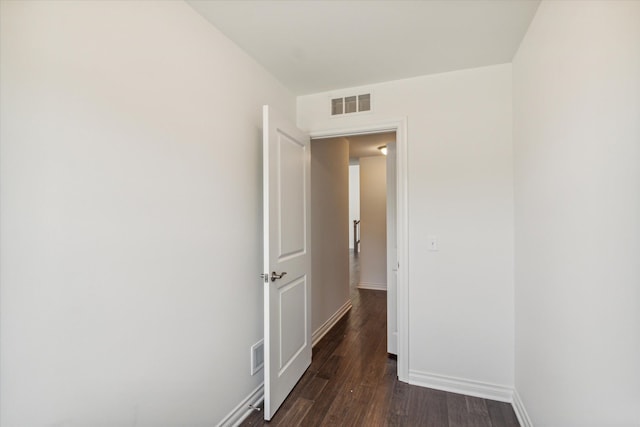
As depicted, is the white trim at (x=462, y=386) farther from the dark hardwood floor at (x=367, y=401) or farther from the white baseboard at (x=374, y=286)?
the white baseboard at (x=374, y=286)

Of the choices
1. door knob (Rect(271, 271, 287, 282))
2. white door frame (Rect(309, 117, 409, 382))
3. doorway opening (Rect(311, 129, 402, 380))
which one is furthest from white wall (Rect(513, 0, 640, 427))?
door knob (Rect(271, 271, 287, 282))

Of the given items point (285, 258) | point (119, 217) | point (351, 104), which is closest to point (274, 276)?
point (285, 258)

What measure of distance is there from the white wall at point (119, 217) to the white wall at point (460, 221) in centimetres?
136

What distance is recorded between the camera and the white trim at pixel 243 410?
1.76 metres

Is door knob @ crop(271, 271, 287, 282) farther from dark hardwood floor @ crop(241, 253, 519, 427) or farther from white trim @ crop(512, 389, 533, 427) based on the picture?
white trim @ crop(512, 389, 533, 427)

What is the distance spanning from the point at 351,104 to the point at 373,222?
3120 mm

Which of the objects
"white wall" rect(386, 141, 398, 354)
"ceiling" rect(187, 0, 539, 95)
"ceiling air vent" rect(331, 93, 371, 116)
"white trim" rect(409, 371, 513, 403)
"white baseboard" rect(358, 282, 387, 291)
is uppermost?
"ceiling" rect(187, 0, 539, 95)

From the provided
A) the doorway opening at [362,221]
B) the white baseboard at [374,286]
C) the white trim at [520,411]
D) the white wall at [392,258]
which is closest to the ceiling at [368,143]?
the doorway opening at [362,221]

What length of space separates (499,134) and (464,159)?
0.28 meters

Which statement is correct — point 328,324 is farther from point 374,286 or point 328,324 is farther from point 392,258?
point 374,286

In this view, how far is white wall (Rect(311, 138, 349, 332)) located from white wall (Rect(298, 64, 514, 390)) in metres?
1.08

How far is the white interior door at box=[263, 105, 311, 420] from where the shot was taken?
1.89 meters

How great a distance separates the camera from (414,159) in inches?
91.4

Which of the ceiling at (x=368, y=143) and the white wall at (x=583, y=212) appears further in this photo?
the ceiling at (x=368, y=143)
